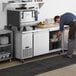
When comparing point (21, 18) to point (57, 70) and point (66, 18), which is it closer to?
point (66, 18)

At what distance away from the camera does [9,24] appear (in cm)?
527

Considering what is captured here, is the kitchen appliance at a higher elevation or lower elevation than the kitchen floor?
higher

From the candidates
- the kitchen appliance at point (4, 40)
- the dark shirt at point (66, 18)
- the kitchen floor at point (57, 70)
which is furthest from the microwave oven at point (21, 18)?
the kitchen floor at point (57, 70)

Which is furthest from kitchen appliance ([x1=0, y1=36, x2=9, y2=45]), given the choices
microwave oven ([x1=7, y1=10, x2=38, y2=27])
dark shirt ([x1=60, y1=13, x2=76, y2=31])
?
dark shirt ([x1=60, y1=13, x2=76, y2=31])

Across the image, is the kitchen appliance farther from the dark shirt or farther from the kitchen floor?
the dark shirt

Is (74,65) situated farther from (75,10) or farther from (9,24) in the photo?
(75,10)

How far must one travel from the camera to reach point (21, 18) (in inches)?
198

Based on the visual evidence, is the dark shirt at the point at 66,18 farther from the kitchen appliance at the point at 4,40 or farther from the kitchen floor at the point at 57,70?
the kitchen appliance at the point at 4,40

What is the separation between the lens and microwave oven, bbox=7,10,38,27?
5.02 metres

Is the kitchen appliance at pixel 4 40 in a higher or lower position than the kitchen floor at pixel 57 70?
higher

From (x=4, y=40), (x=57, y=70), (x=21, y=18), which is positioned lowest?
(x=57, y=70)

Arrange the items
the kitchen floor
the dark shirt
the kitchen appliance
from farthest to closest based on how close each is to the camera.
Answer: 1. the dark shirt
2. the kitchen appliance
3. the kitchen floor

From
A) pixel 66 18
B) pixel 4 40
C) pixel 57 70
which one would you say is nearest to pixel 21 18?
pixel 4 40

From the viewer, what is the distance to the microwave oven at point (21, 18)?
16.5 ft
